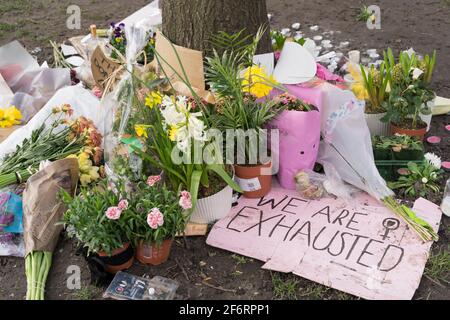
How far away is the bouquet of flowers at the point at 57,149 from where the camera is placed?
246 cm

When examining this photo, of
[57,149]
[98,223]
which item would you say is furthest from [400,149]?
[57,149]

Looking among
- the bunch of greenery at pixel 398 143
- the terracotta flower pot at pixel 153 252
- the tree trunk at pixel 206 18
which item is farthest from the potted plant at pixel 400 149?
the terracotta flower pot at pixel 153 252

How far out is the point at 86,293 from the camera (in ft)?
6.58

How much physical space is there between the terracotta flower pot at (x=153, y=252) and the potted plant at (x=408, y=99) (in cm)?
143

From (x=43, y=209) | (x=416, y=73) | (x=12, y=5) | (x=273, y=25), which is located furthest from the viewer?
(x=12, y=5)

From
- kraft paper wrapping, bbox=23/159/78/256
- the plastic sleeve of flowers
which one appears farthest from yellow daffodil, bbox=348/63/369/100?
kraft paper wrapping, bbox=23/159/78/256

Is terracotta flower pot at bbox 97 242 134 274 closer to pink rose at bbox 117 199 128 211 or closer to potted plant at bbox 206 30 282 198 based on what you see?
pink rose at bbox 117 199 128 211

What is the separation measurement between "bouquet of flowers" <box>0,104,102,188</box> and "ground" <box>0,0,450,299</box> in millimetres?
411

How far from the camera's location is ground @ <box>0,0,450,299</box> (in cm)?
202

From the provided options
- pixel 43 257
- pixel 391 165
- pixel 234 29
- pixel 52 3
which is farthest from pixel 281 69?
pixel 52 3

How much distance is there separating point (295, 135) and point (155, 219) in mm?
861

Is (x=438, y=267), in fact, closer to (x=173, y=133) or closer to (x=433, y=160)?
(x=433, y=160)

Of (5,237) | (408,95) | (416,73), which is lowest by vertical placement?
(5,237)

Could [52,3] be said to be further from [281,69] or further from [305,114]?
[305,114]
